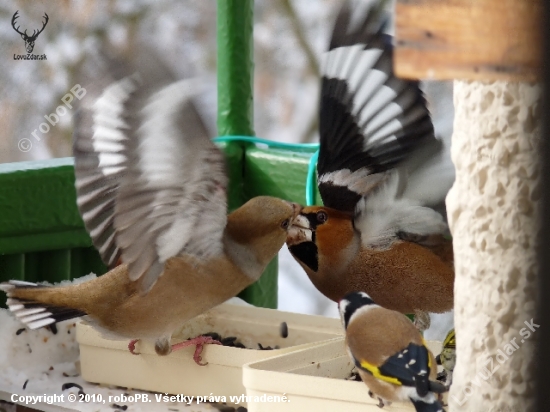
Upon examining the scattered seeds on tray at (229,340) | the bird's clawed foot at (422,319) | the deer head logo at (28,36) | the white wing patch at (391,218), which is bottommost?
the scattered seeds on tray at (229,340)

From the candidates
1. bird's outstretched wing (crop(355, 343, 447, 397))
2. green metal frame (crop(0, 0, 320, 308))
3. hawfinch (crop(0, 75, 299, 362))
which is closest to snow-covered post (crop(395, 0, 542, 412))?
bird's outstretched wing (crop(355, 343, 447, 397))

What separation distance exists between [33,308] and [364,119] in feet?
3.06

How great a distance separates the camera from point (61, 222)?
276cm

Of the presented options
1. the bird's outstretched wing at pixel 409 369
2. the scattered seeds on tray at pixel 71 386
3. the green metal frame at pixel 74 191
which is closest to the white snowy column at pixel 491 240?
the bird's outstretched wing at pixel 409 369

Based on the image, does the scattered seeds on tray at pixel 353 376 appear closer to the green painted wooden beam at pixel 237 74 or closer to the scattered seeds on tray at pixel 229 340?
the scattered seeds on tray at pixel 229 340

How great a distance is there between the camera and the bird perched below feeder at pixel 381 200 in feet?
7.22

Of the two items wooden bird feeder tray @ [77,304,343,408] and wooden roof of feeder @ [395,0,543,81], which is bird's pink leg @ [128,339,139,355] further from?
wooden roof of feeder @ [395,0,543,81]

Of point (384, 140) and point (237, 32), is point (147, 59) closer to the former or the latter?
point (384, 140)

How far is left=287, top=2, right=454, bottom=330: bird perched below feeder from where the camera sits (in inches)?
86.7

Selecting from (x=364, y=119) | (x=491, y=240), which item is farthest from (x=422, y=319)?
(x=491, y=240)

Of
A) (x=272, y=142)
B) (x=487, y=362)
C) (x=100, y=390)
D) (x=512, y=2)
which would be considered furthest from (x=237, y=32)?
(x=512, y=2)

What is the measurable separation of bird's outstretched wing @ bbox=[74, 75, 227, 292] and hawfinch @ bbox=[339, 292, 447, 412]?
0.40m

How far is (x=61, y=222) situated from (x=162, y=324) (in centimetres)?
80

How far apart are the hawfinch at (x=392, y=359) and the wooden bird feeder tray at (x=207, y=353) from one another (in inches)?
13.5
